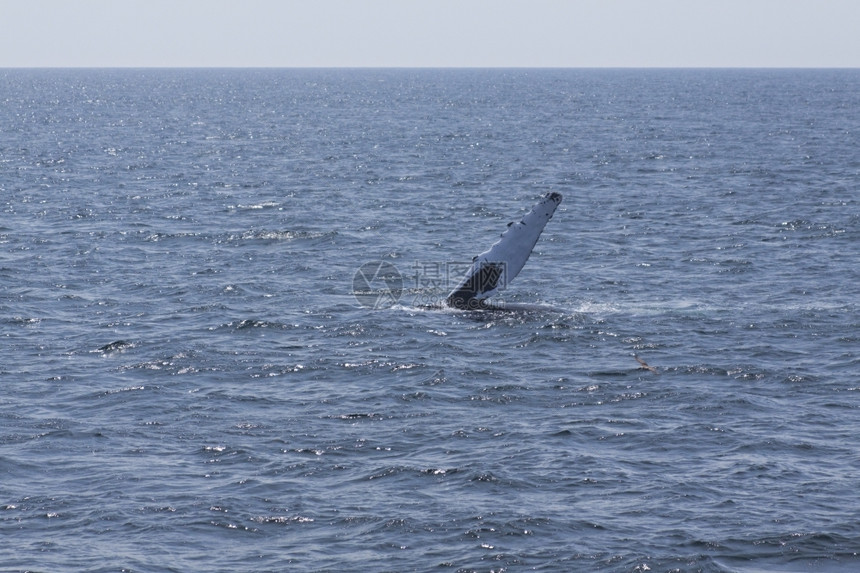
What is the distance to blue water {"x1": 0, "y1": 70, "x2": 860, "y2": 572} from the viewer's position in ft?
80.2

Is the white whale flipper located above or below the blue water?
above

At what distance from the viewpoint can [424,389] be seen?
34406 mm

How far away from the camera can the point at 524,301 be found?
4616 centimetres

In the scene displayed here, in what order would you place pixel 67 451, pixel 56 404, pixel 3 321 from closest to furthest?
1. pixel 67 451
2. pixel 56 404
3. pixel 3 321

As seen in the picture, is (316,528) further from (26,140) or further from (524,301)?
(26,140)

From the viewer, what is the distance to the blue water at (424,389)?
24.4 metres

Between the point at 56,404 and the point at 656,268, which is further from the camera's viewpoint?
the point at 656,268

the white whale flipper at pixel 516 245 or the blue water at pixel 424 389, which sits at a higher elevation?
the white whale flipper at pixel 516 245

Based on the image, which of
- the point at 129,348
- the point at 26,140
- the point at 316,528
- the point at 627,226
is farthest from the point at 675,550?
the point at 26,140

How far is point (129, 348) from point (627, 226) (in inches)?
1361

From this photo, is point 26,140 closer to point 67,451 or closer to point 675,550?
point 67,451

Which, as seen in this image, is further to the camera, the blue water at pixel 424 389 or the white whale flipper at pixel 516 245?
the white whale flipper at pixel 516 245

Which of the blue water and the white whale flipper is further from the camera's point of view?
the white whale flipper

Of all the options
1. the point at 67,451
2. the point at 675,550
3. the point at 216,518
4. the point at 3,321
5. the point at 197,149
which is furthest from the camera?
the point at 197,149
